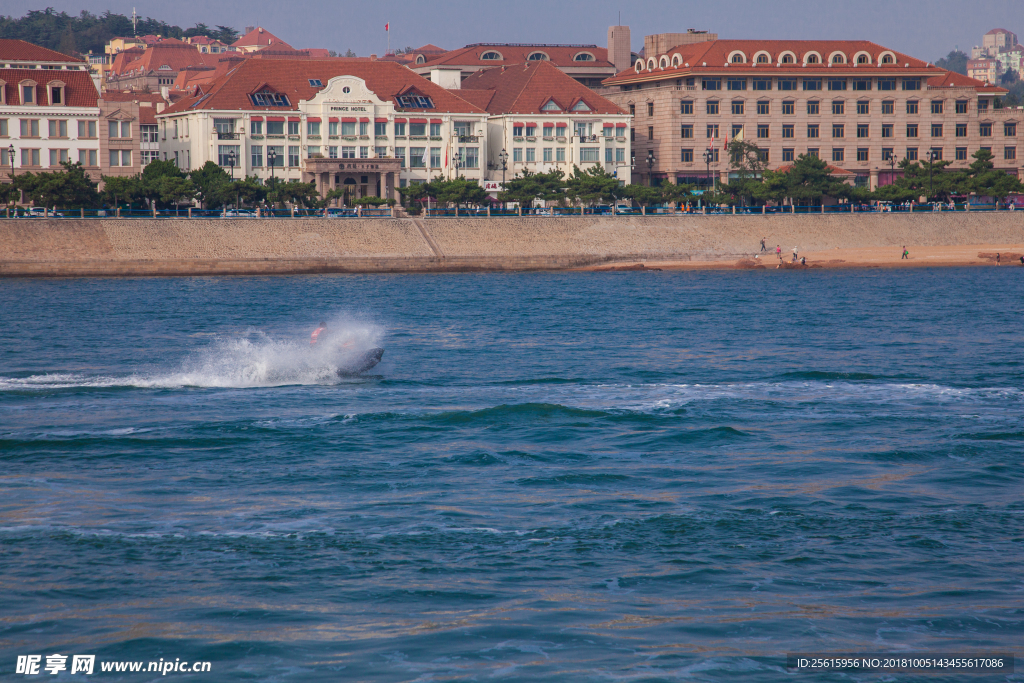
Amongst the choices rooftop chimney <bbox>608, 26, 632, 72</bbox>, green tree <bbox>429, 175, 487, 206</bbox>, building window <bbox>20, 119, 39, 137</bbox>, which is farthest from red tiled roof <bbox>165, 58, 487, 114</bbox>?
rooftop chimney <bbox>608, 26, 632, 72</bbox>

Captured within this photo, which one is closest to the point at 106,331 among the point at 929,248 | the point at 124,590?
the point at 124,590

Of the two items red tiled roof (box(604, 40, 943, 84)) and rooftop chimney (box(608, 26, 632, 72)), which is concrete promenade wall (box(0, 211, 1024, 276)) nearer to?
red tiled roof (box(604, 40, 943, 84))

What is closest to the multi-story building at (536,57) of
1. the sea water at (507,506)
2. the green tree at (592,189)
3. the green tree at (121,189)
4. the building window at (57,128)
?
the green tree at (592,189)

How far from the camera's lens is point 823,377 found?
34.2 m

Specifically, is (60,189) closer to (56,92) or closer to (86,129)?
(86,129)

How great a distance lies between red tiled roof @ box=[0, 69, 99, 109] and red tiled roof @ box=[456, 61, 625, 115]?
3869 centimetres

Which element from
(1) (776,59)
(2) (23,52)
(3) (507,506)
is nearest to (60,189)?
(2) (23,52)

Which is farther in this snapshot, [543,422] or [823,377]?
[823,377]

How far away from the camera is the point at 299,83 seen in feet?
336

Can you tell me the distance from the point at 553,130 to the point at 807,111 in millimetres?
27259

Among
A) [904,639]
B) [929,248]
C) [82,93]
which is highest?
[82,93]

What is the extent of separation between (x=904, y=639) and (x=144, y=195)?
7990 centimetres

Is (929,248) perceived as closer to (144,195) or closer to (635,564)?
(144,195)

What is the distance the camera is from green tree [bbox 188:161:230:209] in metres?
84.3
